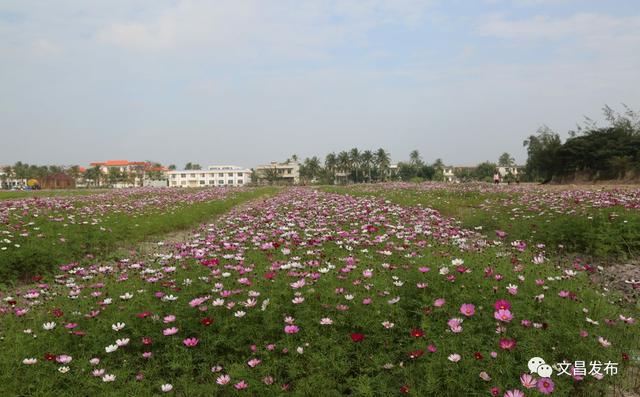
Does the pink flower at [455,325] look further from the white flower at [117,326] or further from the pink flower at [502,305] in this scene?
the white flower at [117,326]

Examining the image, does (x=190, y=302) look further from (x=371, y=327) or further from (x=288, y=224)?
(x=288, y=224)

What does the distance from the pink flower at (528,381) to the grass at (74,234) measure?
699 cm

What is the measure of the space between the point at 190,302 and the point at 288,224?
13.7ft

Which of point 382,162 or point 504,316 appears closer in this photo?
point 504,316

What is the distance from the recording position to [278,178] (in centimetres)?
13125

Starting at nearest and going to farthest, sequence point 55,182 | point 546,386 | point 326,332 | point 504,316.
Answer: point 546,386
point 504,316
point 326,332
point 55,182

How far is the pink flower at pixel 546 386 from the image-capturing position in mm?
2760

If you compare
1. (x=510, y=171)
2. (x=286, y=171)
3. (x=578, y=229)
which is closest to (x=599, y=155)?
(x=578, y=229)

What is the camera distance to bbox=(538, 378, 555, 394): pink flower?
2.76 meters

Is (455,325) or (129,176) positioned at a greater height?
(129,176)

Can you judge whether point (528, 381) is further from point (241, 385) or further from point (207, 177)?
point (207, 177)

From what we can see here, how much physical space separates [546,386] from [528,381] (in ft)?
0.38

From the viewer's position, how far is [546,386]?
9.28ft

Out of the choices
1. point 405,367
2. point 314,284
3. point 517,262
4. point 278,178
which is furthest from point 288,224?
point 278,178
